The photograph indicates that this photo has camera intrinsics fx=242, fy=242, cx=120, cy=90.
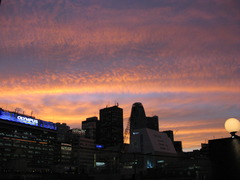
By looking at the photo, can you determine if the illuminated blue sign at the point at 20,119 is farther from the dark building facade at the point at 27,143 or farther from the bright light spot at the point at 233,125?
the bright light spot at the point at 233,125

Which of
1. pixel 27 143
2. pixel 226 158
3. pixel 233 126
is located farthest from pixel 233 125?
pixel 27 143

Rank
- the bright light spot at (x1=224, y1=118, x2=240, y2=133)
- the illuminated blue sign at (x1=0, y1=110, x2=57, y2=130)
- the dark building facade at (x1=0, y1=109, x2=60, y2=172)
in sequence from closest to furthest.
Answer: the bright light spot at (x1=224, y1=118, x2=240, y2=133), the dark building facade at (x1=0, y1=109, x2=60, y2=172), the illuminated blue sign at (x1=0, y1=110, x2=57, y2=130)

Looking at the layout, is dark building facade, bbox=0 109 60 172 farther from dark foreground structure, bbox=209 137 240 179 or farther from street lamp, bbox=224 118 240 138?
street lamp, bbox=224 118 240 138

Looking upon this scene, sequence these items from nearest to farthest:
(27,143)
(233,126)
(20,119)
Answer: (233,126)
(27,143)
(20,119)

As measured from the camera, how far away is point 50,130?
167m

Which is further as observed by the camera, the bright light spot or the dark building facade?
the dark building facade

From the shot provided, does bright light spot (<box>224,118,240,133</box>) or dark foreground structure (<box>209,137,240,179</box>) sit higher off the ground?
bright light spot (<box>224,118,240,133</box>)

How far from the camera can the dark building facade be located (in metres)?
137

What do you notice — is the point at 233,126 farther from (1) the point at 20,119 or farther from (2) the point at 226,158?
(1) the point at 20,119

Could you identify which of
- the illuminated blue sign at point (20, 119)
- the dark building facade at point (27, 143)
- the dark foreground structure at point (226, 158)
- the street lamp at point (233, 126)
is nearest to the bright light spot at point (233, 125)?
the street lamp at point (233, 126)

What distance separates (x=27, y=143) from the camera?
474ft

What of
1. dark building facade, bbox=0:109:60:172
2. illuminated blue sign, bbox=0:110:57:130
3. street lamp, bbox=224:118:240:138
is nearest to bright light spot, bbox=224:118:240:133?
street lamp, bbox=224:118:240:138

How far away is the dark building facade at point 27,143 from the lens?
13725cm

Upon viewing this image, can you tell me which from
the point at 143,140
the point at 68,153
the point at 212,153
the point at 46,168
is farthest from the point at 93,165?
the point at 212,153
